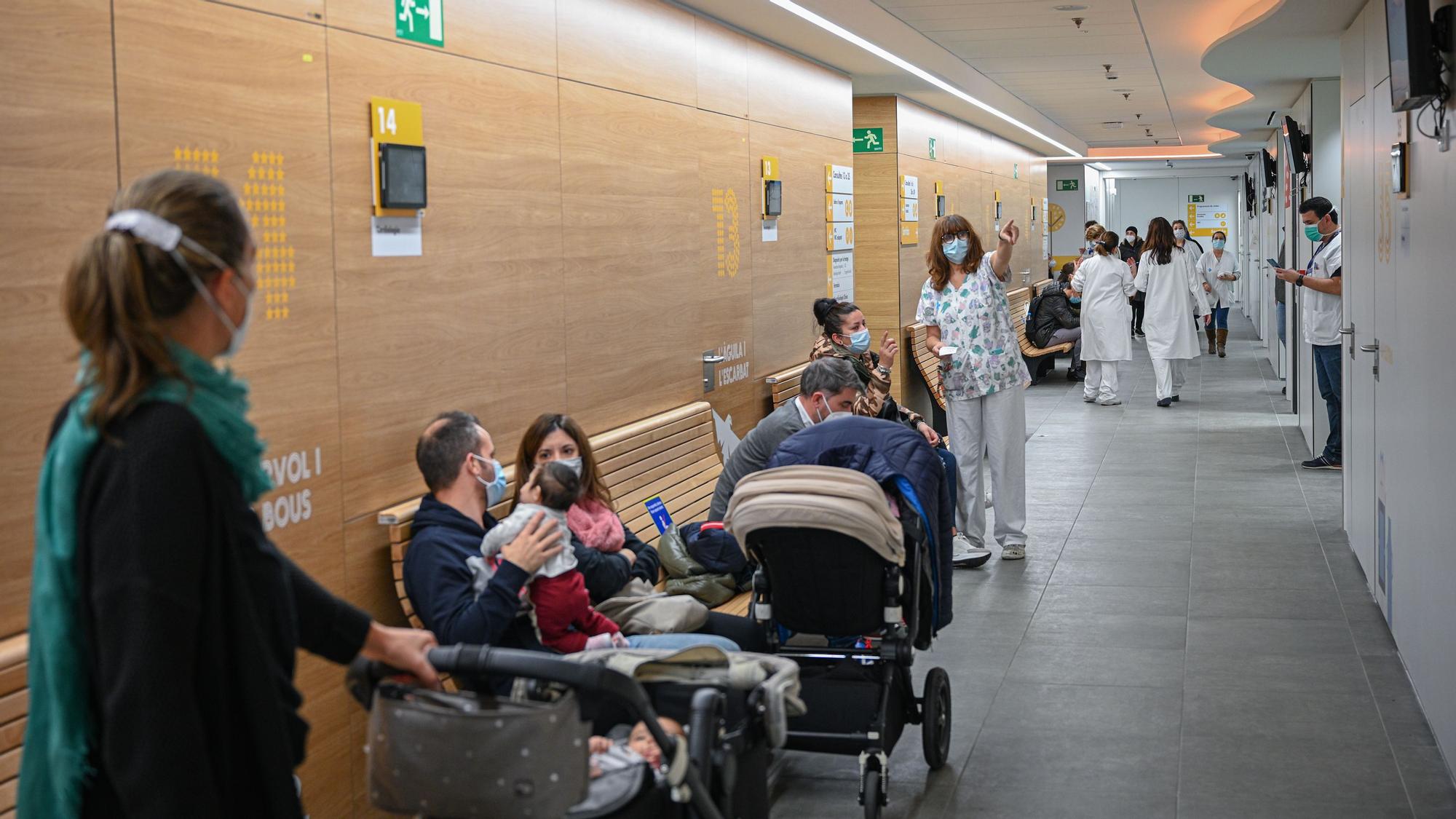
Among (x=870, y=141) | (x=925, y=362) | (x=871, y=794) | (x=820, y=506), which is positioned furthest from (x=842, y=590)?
(x=870, y=141)

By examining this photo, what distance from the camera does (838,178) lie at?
9078mm

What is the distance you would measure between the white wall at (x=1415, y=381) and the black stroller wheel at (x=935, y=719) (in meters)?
1.45

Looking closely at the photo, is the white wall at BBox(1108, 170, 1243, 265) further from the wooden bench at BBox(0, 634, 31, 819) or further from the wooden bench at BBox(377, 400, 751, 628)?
the wooden bench at BBox(0, 634, 31, 819)

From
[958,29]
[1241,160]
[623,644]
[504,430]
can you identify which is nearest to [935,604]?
[623,644]

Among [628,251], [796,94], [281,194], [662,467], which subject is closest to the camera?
→ [281,194]

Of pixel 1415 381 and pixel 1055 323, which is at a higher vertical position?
pixel 1055 323

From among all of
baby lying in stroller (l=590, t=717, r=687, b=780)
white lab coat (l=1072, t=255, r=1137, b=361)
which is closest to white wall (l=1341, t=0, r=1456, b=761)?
baby lying in stroller (l=590, t=717, r=687, b=780)

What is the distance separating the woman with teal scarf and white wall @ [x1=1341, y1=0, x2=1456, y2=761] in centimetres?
346

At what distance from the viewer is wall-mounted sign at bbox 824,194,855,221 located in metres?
8.81

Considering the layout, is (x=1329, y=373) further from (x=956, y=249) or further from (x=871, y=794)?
(x=871, y=794)

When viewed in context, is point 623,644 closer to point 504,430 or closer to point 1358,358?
point 504,430

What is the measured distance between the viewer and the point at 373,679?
2219mm

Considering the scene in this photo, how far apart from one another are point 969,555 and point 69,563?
18.4 feet

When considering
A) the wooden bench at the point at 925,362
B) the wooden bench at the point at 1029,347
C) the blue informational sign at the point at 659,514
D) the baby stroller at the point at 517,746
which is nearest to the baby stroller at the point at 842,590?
the baby stroller at the point at 517,746
